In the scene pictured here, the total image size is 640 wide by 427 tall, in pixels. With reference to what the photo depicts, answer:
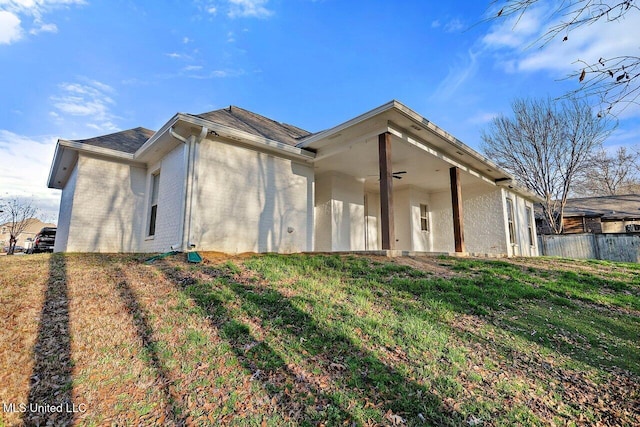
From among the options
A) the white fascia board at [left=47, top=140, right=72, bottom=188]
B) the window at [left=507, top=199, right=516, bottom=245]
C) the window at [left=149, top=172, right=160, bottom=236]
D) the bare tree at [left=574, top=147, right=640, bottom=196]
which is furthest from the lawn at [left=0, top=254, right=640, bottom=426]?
the bare tree at [left=574, top=147, right=640, bottom=196]

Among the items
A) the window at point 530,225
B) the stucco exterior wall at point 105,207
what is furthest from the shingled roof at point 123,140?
the window at point 530,225

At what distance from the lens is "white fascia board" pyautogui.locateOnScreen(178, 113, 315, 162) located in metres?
6.94

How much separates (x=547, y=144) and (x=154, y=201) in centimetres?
2137

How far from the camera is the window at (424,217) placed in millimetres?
13708

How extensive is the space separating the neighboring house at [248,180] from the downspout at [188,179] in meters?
0.02

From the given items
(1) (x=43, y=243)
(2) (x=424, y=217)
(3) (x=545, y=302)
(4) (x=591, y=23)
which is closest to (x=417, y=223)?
(2) (x=424, y=217)

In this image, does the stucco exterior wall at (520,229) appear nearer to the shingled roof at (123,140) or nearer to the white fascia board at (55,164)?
the shingled roof at (123,140)

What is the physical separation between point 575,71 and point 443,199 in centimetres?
1219

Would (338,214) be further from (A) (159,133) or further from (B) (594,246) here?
(B) (594,246)

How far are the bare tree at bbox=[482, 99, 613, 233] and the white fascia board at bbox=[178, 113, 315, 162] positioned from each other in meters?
16.6

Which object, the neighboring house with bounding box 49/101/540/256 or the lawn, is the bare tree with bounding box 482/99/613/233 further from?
the lawn

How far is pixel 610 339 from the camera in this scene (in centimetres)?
372

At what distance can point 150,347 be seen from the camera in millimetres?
2898

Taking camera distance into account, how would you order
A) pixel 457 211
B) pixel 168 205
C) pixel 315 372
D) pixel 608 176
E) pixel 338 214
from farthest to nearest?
1. pixel 608 176
2. pixel 338 214
3. pixel 457 211
4. pixel 168 205
5. pixel 315 372
